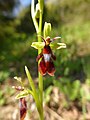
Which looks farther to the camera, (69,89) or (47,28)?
(69,89)

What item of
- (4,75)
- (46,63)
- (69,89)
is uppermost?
(4,75)

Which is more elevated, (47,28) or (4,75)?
(47,28)

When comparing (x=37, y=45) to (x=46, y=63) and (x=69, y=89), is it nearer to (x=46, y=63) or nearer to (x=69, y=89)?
(x=46, y=63)

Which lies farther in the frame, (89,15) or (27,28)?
(89,15)

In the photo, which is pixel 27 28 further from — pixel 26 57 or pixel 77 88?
pixel 77 88

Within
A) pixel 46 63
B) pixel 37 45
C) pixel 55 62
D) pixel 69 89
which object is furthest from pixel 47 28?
pixel 55 62

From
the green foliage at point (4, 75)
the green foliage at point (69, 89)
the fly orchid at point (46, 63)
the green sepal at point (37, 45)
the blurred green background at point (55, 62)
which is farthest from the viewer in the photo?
the green foliage at point (4, 75)

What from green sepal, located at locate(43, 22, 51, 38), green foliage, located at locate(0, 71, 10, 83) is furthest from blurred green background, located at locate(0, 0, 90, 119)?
green sepal, located at locate(43, 22, 51, 38)

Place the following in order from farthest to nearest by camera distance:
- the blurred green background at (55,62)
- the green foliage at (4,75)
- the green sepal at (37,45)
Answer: the green foliage at (4,75), the blurred green background at (55,62), the green sepal at (37,45)

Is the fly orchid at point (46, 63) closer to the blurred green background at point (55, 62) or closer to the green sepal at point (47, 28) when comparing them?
the green sepal at point (47, 28)

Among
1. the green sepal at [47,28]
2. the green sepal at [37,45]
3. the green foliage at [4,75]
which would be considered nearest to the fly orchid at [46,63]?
the green sepal at [37,45]

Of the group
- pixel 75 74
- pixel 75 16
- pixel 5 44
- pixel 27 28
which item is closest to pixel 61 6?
pixel 75 16
